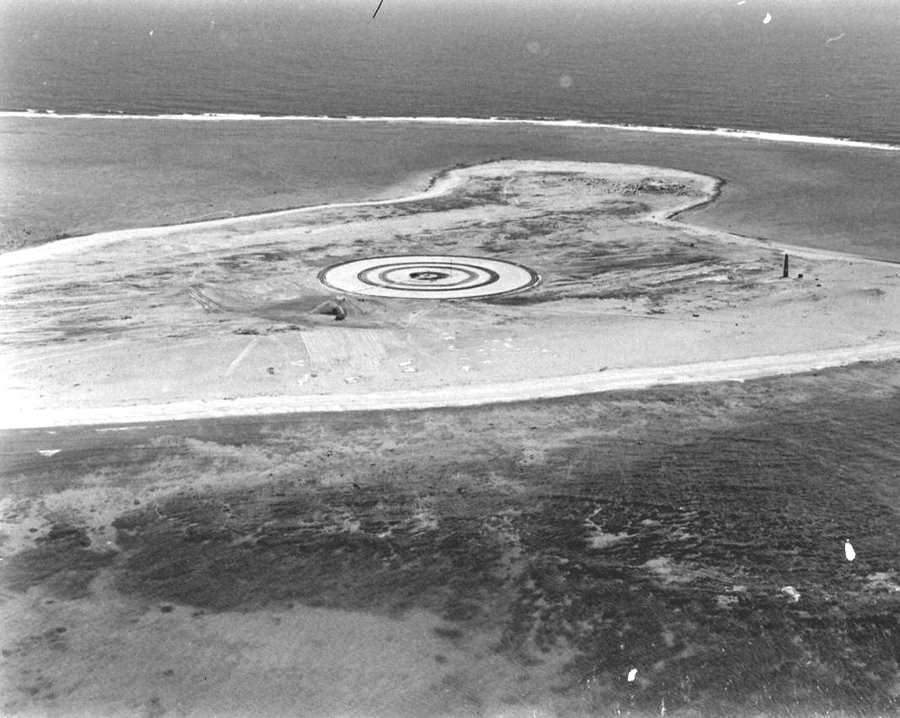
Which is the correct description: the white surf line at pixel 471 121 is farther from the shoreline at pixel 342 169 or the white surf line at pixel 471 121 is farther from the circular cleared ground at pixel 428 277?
the circular cleared ground at pixel 428 277

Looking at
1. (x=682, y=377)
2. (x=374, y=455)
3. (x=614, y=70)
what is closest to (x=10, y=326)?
(x=374, y=455)

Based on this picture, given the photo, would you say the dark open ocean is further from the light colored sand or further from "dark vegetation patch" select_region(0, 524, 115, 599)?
"dark vegetation patch" select_region(0, 524, 115, 599)

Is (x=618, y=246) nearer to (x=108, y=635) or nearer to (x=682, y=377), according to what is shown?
(x=682, y=377)

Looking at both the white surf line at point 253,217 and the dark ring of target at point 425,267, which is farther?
the white surf line at point 253,217

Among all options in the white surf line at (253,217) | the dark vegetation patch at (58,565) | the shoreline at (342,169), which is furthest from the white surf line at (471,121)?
the dark vegetation patch at (58,565)

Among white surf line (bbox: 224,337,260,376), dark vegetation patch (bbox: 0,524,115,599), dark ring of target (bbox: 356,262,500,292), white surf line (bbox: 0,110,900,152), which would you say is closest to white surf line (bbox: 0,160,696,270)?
dark ring of target (bbox: 356,262,500,292)

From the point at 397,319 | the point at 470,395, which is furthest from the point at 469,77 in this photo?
the point at 470,395

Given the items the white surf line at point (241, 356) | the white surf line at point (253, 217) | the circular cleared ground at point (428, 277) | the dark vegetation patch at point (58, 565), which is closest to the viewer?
the dark vegetation patch at point (58, 565)
